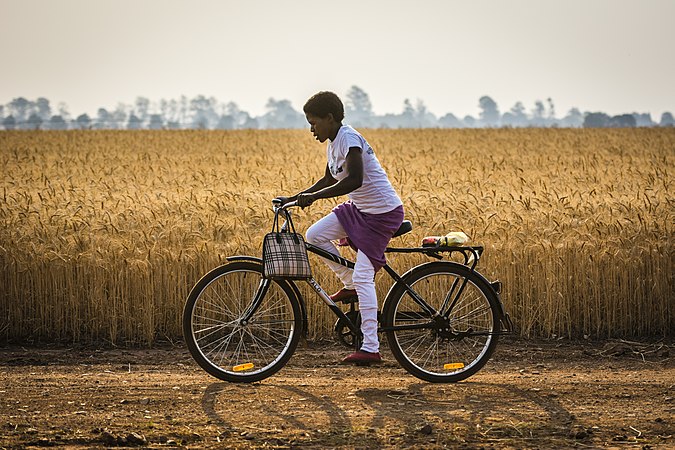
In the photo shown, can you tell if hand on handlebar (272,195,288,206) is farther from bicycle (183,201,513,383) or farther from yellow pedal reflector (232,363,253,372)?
yellow pedal reflector (232,363,253,372)

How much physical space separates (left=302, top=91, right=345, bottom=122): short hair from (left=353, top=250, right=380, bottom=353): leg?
1.04m

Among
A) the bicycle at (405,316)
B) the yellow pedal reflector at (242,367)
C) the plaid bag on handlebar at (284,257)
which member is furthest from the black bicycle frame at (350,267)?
the yellow pedal reflector at (242,367)

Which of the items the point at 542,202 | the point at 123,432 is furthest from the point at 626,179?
the point at 123,432

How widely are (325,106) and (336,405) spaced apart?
2.09m

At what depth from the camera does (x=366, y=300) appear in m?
6.45

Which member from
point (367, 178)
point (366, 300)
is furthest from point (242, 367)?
point (367, 178)

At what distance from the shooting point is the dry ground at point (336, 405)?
5215mm

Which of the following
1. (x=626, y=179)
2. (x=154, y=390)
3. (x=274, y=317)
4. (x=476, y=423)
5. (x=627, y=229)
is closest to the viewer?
(x=476, y=423)

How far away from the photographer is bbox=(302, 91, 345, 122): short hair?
6375 millimetres

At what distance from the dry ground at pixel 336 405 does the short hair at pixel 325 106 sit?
1.99 meters

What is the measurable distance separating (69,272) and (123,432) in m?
3.95

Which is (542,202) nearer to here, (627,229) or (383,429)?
(627,229)

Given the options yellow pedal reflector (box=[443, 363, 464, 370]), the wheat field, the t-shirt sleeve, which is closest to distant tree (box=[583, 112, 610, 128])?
the wheat field

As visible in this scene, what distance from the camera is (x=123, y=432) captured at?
208 inches
